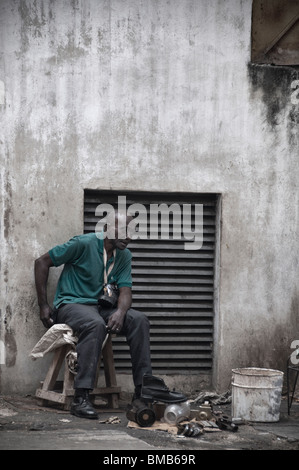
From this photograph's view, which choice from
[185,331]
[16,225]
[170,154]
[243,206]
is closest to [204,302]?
[185,331]

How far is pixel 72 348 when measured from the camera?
6.97 meters

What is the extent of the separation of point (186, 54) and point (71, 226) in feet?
7.02

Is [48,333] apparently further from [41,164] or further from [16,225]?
[41,164]

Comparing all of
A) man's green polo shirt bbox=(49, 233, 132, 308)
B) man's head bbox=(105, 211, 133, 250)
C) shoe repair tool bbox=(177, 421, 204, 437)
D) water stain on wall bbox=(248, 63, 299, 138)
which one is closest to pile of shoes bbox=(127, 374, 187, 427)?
shoe repair tool bbox=(177, 421, 204, 437)

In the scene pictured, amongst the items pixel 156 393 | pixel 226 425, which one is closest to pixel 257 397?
pixel 226 425

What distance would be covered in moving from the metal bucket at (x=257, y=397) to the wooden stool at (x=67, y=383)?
1130 millimetres

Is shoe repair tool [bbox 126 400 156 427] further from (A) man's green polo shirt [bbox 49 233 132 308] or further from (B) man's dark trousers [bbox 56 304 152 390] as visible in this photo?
(A) man's green polo shirt [bbox 49 233 132 308]

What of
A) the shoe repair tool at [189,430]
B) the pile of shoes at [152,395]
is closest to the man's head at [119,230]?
the pile of shoes at [152,395]

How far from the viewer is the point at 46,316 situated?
7.21m

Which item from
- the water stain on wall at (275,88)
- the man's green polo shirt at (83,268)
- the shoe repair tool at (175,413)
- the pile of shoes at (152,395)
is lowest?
the shoe repair tool at (175,413)

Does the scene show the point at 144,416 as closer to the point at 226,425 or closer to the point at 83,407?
the point at 83,407

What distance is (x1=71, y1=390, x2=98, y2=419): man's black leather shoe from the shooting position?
651 cm

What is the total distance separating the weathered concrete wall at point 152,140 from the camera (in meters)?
7.50

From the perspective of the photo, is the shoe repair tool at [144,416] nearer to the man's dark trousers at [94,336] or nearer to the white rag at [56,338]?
the man's dark trousers at [94,336]
